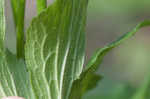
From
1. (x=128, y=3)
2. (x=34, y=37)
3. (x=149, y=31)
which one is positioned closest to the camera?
(x=34, y=37)

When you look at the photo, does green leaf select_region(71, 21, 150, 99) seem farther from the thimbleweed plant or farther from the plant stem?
the plant stem

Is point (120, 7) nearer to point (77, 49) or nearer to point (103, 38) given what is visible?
point (103, 38)

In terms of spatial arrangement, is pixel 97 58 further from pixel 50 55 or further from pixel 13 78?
pixel 13 78

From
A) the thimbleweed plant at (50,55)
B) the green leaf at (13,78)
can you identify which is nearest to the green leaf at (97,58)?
the thimbleweed plant at (50,55)

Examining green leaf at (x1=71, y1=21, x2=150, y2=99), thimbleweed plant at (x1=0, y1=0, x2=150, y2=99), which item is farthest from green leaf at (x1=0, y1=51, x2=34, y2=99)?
green leaf at (x1=71, y1=21, x2=150, y2=99)

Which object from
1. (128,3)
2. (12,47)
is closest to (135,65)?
(128,3)

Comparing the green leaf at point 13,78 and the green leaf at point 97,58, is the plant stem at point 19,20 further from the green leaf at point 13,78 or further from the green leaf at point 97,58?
the green leaf at point 97,58

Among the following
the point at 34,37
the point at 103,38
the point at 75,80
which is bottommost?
the point at 103,38
